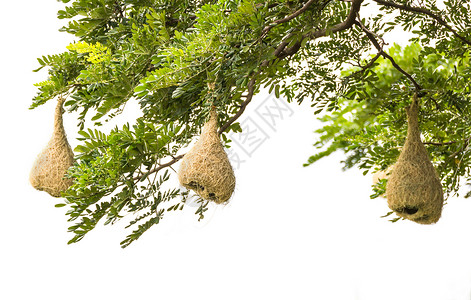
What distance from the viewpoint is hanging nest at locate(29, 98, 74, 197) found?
9.87ft

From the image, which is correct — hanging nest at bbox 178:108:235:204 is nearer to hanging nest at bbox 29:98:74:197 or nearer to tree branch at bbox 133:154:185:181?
tree branch at bbox 133:154:185:181

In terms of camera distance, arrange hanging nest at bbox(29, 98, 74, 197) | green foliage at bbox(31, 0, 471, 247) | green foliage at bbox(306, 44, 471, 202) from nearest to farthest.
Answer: green foliage at bbox(31, 0, 471, 247), hanging nest at bbox(29, 98, 74, 197), green foliage at bbox(306, 44, 471, 202)

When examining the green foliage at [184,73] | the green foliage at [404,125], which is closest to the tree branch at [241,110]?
the green foliage at [184,73]

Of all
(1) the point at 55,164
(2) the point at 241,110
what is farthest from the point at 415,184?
(1) the point at 55,164

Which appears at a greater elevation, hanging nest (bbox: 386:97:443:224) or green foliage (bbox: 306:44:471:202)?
green foliage (bbox: 306:44:471:202)

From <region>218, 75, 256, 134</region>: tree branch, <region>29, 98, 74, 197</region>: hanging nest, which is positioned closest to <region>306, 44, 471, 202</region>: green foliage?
<region>218, 75, 256, 134</region>: tree branch

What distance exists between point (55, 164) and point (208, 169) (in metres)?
0.95

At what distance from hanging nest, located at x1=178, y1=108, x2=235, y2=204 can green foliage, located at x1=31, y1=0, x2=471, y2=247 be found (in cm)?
17

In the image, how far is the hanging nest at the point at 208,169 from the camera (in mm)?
2598

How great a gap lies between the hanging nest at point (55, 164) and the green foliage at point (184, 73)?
15cm

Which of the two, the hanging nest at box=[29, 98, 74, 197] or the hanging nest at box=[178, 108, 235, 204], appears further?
the hanging nest at box=[29, 98, 74, 197]

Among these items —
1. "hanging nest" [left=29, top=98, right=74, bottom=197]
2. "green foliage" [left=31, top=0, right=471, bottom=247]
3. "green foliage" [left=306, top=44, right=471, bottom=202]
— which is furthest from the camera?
"green foliage" [left=306, top=44, right=471, bottom=202]

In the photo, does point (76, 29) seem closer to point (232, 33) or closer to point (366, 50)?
point (232, 33)

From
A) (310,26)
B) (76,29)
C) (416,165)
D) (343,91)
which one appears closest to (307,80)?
(343,91)
